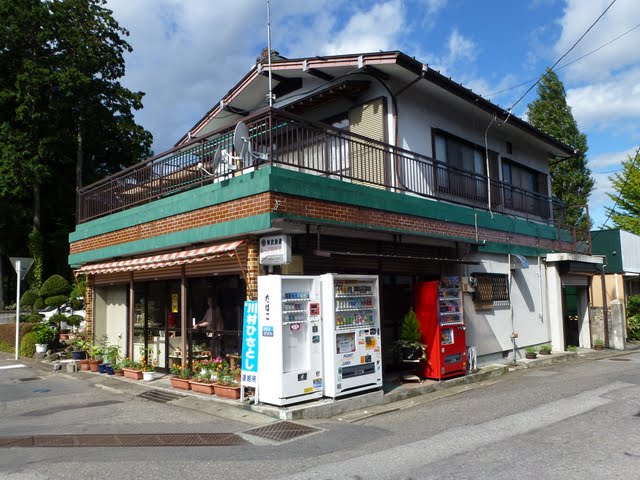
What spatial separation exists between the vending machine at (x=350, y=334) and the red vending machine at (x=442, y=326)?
1.78 meters

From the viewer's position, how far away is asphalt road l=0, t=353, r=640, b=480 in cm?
591

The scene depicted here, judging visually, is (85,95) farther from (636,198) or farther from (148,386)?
(636,198)

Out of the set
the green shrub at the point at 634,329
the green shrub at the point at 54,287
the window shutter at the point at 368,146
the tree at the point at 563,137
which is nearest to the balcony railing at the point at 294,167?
the window shutter at the point at 368,146

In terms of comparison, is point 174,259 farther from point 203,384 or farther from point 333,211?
point 333,211

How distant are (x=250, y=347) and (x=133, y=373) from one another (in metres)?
4.76

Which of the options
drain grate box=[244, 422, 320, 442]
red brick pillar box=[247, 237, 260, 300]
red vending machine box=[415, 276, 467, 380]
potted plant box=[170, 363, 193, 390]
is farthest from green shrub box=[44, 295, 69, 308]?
drain grate box=[244, 422, 320, 442]

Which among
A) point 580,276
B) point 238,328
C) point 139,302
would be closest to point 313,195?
point 238,328

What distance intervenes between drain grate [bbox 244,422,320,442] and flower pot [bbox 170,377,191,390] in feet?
10.5

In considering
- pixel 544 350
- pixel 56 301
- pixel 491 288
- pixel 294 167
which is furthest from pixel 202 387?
pixel 56 301

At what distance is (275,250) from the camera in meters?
9.34

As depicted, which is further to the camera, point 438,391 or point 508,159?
point 508,159

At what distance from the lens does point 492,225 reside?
14680mm

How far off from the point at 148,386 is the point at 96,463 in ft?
17.4

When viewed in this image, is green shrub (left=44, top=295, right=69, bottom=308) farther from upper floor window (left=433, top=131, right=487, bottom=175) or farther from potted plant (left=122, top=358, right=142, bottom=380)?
upper floor window (left=433, top=131, right=487, bottom=175)
